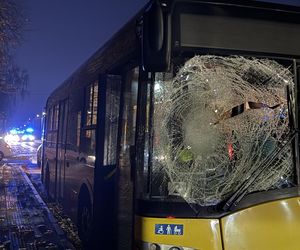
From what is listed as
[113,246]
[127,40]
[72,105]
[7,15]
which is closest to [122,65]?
[127,40]

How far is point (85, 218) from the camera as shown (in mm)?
6172

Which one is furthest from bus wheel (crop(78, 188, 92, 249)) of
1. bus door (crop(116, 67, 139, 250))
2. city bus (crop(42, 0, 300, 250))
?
city bus (crop(42, 0, 300, 250))

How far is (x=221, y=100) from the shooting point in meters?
3.45

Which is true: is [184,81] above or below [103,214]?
above

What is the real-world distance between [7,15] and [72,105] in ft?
10.9

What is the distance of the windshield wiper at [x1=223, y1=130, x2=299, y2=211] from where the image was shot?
321 centimetres

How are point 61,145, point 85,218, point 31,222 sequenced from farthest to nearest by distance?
point 61,145 < point 31,222 < point 85,218

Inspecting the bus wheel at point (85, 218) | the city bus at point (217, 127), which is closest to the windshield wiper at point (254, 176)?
the city bus at point (217, 127)

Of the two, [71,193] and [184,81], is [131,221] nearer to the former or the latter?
[184,81]

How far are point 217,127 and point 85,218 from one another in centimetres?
352

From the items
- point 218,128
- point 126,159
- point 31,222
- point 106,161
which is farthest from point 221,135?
point 31,222

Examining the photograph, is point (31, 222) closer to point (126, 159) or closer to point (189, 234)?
point (126, 159)

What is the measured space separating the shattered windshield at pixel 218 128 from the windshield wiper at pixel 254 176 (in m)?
0.03

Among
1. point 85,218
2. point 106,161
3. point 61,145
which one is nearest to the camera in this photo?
point 106,161
